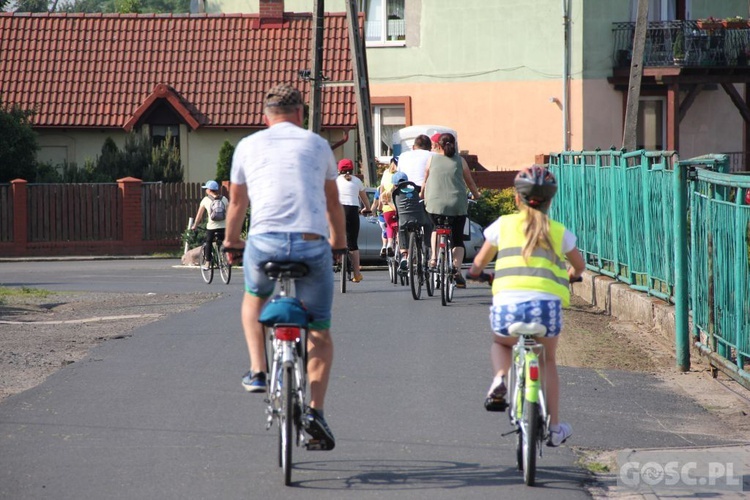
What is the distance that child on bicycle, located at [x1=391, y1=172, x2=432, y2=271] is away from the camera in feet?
49.7

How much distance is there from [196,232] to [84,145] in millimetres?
10545

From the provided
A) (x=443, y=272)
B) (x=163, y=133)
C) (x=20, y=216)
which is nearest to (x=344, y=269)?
(x=443, y=272)

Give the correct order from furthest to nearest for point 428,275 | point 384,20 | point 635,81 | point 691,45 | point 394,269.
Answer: point 384,20, point 691,45, point 635,81, point 394,269, point 428,275

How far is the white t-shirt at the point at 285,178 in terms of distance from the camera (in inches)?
255

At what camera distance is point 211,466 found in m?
6.83

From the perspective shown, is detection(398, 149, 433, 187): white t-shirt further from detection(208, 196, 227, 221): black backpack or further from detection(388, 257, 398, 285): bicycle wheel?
detection(208, 196, 227, 221): black backpack

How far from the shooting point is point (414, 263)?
49.8 ft

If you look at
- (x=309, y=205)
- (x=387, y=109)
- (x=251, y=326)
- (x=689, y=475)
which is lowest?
(x=689, y=475)

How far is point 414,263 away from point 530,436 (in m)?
9.03

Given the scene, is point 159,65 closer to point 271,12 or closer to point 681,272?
point 271,12

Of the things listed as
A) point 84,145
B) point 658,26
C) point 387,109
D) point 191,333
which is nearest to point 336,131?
point 387,109

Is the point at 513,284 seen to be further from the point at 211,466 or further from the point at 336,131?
the point at 336,131

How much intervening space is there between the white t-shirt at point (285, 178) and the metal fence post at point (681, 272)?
4.43 meters

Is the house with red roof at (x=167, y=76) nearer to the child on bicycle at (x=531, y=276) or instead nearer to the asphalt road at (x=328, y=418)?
the asphalt road at (x=328, y=418)
